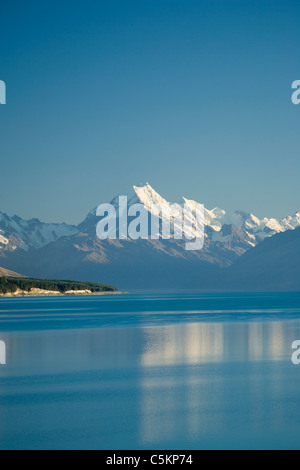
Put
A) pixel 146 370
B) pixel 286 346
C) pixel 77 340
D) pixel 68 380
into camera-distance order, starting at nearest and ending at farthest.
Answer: pixel 68 380 → pixel 146 370 → pixel 286 346 → pixel 77 340

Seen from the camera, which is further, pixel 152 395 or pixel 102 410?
pixel 152 395

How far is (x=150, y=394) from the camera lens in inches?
2085

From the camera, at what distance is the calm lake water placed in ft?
131

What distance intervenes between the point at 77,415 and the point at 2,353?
36704mm

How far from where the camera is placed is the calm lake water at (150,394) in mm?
39925

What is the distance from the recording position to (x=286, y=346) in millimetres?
85375

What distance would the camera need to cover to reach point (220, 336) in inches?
3971
